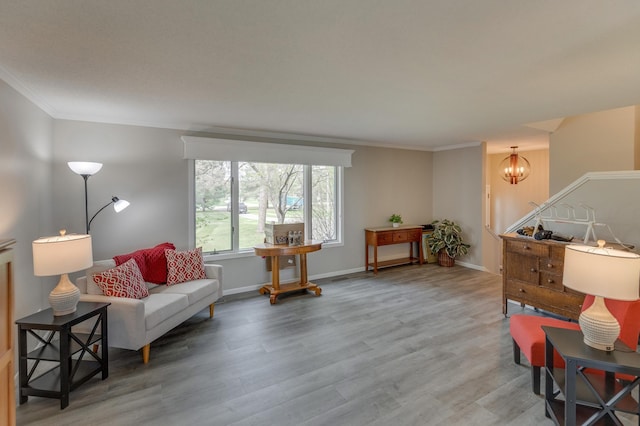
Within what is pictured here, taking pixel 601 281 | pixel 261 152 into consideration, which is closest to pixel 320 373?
pixel 601 281

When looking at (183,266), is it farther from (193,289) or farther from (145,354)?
(145,354)

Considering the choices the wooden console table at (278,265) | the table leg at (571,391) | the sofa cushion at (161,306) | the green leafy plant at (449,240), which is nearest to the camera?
the table leg at (571,391)

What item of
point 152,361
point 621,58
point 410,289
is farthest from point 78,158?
point 621,58

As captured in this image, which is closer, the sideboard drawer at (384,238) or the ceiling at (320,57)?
the ceiling at (320,57)

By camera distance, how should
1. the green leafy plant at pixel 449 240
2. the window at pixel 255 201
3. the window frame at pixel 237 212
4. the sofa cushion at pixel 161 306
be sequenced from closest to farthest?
the sofa cushion at pixel 161 306, the window frame at pixel 237 212, the window at pixel 255 201, the green leafy plant at pixel 449 240

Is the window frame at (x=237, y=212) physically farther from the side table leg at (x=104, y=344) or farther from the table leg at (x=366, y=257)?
the side table leg at (x=104, y=344)

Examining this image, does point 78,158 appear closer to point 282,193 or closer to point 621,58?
point 282,193

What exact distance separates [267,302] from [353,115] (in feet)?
9.01

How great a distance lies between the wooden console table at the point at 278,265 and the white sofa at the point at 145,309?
3.20 ft

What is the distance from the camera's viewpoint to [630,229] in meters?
3.27

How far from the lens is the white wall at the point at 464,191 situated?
5.79m

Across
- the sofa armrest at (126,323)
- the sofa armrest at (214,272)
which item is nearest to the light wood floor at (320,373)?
the sofa armrest at (126,323)

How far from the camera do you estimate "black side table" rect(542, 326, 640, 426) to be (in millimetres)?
1665

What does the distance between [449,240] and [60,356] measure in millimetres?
5825
